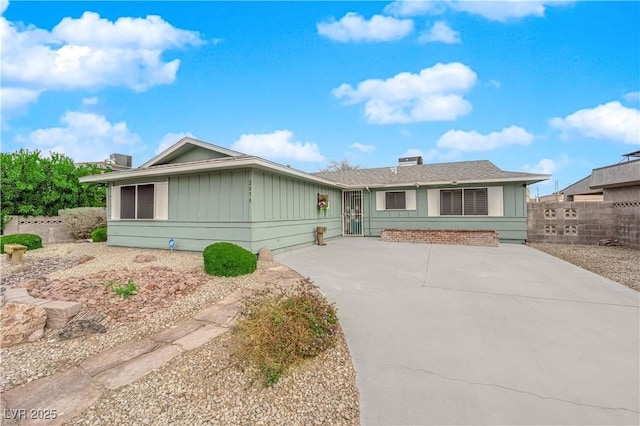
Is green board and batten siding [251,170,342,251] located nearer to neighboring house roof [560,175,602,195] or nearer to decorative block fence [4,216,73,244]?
decorative block fence [4,216,73,244]

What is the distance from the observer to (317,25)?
9.70m

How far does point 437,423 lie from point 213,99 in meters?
13.5

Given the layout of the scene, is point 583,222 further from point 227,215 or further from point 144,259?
point 144,259

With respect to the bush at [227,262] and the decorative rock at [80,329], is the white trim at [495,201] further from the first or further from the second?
the decorative rock at [80,329]

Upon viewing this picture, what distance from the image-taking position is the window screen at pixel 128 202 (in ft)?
28.0

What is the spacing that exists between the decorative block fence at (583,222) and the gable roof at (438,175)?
160cm

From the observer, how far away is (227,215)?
23.6ft

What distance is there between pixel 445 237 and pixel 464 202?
181cm

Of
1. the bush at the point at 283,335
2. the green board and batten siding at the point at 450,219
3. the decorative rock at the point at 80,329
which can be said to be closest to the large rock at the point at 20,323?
the decorative rock at the point at 80,329

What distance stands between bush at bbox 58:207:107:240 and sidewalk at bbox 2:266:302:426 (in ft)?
34.1

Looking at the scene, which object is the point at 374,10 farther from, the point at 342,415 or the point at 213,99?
the point at 342,415

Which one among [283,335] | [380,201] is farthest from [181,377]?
[380,201]

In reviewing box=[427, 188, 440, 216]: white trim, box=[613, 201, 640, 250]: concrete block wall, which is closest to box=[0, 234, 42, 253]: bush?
box=[427, 188, 440, 216]: white trim

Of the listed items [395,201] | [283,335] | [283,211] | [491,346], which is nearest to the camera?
[283,335]
